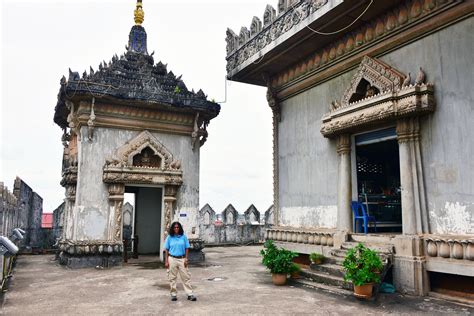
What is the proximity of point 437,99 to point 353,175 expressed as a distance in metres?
2.82

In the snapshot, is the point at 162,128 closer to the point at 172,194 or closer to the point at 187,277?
the point at 172,194

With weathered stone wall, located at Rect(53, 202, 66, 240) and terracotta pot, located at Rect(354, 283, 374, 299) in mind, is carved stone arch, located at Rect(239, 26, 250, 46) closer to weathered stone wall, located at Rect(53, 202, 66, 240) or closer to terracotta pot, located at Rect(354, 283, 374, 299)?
terracotta pot, located at Rect(354, 283, 374, 299)

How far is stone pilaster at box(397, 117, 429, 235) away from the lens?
311 inches

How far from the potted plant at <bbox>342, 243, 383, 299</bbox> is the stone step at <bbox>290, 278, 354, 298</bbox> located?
0.43 m

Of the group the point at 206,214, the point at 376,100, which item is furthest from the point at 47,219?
the point at 376,100

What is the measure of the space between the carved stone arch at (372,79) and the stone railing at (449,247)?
321 cm

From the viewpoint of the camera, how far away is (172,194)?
45.7 ft

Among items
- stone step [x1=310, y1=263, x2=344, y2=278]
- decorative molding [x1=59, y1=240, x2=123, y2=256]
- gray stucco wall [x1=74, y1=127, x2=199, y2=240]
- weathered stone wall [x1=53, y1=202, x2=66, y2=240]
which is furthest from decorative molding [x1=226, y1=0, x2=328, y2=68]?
weathered stone wall [x1=53, y1=202, x2=66, y2=240]

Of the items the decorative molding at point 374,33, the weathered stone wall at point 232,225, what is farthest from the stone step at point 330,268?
the weathered stone wall at point 232,225

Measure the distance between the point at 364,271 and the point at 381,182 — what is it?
7426mm

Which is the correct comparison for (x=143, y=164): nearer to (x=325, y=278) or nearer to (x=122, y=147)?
(x=122, y=147)

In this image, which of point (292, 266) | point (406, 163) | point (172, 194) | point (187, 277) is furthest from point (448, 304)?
point (172, 194)

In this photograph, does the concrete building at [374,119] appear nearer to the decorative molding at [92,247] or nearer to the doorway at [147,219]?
the decorative molding at [92,247]

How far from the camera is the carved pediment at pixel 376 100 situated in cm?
784
